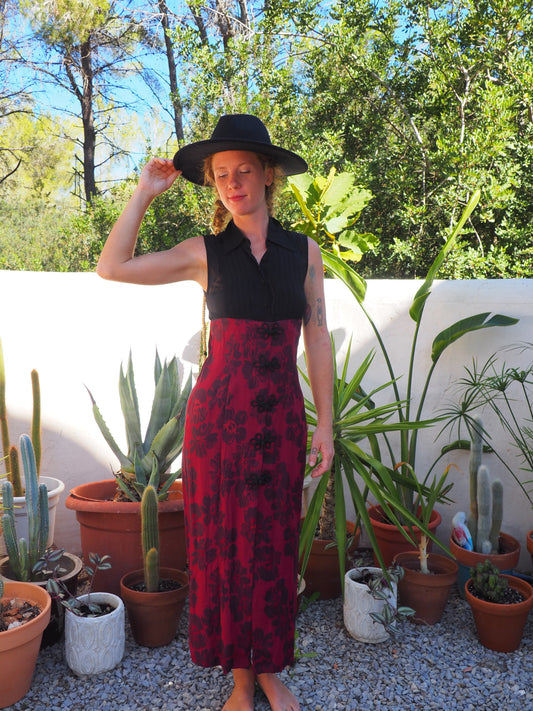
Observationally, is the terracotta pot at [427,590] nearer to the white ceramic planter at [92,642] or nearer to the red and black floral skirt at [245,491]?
the red and black floral skirt at [245,491]

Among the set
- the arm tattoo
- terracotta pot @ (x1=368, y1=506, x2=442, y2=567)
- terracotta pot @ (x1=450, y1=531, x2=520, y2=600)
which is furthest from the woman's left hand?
terracotta pot @ (x1=450, y1=531, x2=520, y2=600)

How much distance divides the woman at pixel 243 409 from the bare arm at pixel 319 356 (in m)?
0.02

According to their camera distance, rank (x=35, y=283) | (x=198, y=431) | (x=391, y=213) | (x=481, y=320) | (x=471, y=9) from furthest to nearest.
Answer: (x=391, y=213) < (x=471, y=9) < (x=35, y=283) < (x=481, y=320) < (x=198, y=431)

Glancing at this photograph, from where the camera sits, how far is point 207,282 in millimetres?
1891

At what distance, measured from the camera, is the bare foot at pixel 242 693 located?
197 cm

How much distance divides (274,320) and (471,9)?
614cm

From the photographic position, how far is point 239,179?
1807 millimetres

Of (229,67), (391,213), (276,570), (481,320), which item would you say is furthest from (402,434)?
(229,67)

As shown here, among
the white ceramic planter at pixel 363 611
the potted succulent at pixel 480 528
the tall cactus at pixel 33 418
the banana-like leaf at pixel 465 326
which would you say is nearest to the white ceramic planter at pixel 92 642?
the tall cactus at pixel 33 418

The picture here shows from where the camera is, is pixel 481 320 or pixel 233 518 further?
pixel 481 320

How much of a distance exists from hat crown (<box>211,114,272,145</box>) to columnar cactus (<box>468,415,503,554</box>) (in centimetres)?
159

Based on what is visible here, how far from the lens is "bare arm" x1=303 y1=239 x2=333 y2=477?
198 cm

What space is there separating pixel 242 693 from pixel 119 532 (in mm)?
858

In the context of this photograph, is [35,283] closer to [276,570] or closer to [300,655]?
[276,570]
